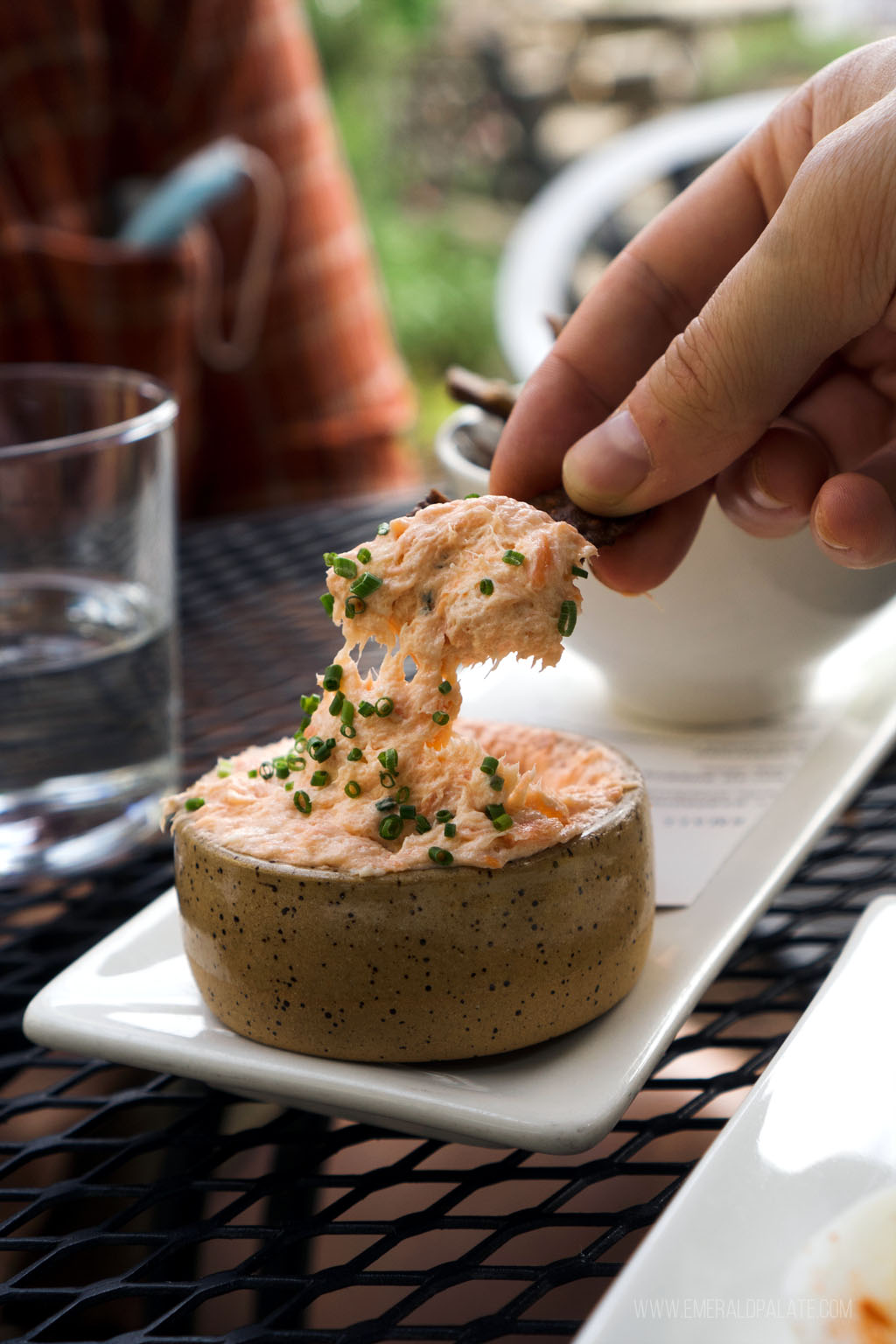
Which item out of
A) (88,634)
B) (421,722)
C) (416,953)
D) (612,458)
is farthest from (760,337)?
(88,634)

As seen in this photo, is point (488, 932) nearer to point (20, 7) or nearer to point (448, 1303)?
point (448, 1303)

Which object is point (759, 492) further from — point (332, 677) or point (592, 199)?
point (592, 199)

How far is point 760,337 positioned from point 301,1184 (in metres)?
0.60

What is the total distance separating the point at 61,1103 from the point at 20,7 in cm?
231

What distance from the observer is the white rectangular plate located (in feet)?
2.17

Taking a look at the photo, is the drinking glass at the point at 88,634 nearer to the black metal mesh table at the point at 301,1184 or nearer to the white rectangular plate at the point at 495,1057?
the black metal mesh table at the point at 301,1184

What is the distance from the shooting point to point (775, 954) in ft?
3.37

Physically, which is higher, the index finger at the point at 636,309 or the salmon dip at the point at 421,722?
the index finger at the point at 636,309

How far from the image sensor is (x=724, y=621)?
1143 millimetres

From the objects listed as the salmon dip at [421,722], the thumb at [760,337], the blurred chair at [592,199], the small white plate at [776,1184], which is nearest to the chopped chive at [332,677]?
the salmon dip at [421,722]

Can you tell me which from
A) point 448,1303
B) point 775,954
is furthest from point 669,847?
point 448,1303

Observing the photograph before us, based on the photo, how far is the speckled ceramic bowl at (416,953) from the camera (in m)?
0.70

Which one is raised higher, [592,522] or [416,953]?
[592,522]

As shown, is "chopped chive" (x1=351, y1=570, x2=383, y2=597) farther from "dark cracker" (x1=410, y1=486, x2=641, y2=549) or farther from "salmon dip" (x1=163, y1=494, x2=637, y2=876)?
"dark cracker" (x1=410, y1=486, x2=641, y2=549)
